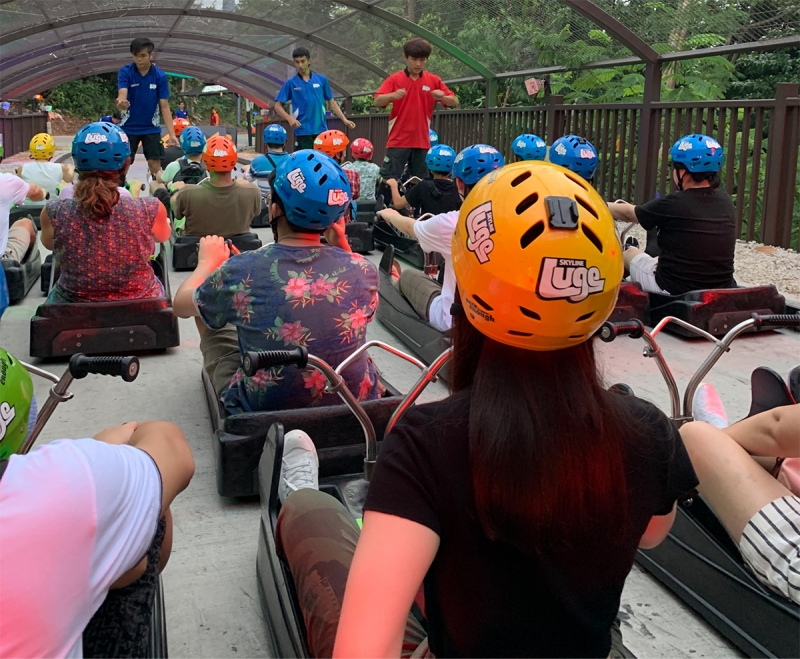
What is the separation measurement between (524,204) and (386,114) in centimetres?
1841

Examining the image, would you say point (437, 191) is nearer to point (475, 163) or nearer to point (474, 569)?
point (475, 163)

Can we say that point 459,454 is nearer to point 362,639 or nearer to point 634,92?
point 362,639

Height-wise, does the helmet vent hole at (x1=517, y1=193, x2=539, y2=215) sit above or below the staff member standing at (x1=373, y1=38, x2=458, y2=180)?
below

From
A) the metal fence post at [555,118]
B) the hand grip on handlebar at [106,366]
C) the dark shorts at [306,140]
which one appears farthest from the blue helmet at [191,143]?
the hand grip on handlebar at [106,366]

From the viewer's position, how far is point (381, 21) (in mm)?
15078

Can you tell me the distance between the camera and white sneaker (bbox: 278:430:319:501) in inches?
113

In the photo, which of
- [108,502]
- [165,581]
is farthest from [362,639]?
[165,581]

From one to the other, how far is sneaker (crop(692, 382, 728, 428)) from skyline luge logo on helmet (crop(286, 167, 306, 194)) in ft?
6.37

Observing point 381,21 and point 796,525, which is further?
point 381,21

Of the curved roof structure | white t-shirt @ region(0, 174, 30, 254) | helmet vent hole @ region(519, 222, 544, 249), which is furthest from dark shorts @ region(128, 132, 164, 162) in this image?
helmet vent hole @ region(519, 222, 544, 249)

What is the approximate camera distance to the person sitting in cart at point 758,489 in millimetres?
2369

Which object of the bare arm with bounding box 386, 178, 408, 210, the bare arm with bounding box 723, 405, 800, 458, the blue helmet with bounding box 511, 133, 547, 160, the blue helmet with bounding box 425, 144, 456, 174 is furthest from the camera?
the bare arm with bounding box 386, 178, 408, 210

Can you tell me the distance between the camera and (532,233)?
1.40 meters

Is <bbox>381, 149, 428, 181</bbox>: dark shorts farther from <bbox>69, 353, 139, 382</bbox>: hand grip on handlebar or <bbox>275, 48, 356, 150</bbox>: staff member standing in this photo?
<bbox>69, 353, 139, 382</bbox>: hand grip on handlebar
